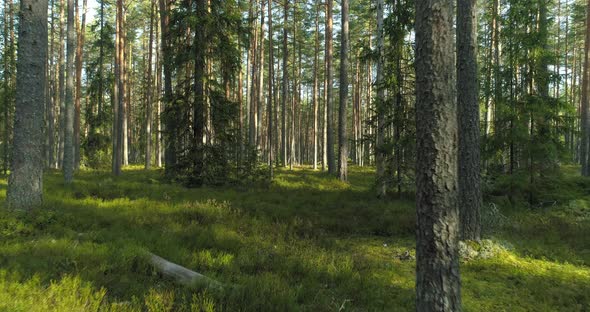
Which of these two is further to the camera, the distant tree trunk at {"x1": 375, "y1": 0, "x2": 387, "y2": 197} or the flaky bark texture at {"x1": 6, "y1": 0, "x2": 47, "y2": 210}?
the distant tree trunk at {"x1": 375, "y1": 0, "x2": 387, "y2": 197}

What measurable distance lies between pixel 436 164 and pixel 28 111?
27.5 ft

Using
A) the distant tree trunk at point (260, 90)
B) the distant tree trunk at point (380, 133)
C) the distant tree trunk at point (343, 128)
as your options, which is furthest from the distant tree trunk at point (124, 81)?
the distant tree trunk at point (380, 133)

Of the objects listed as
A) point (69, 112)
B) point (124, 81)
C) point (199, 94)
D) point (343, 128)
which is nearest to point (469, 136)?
point (343, 128)

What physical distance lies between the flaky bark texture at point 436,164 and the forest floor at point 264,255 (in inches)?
41.6

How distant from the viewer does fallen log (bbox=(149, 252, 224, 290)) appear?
420cm

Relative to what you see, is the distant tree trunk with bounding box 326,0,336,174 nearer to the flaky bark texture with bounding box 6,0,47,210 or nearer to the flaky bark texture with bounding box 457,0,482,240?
the flaky bark texture with bounding box 457,0,482,240

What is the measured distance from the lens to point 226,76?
45.3 feet

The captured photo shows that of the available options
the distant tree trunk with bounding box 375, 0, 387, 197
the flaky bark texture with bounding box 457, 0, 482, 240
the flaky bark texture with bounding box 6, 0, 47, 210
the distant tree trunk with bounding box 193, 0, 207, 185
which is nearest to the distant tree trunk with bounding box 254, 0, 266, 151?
the distant tree trunk with bounding box 193, 0, 207, 185

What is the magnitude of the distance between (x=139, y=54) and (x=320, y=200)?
39.7 m

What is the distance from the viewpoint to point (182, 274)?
4.60 meters

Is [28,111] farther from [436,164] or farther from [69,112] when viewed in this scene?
[436,164]

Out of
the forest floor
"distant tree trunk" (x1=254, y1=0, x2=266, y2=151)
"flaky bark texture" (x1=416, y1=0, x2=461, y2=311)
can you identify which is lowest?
the forest floor

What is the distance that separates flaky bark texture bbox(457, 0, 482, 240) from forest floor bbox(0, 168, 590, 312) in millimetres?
587

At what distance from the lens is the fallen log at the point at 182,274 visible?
420 centimetres
